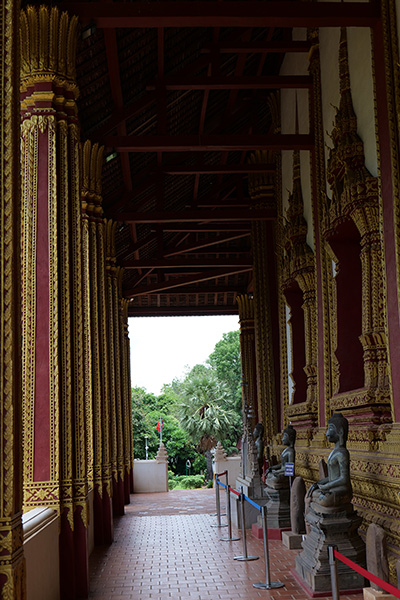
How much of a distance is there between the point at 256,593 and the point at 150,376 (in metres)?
72.1

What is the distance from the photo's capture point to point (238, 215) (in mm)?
13539

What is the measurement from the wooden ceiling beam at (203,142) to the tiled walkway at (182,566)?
5.52 metres

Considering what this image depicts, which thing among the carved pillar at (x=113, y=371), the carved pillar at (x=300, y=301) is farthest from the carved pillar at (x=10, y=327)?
the carved pillar at (x=113, y=371)

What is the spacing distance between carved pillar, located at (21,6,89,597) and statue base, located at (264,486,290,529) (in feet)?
12.1

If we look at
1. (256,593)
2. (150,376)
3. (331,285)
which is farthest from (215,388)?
(150,376)

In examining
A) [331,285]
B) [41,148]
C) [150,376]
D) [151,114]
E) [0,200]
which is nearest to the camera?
[0,200]

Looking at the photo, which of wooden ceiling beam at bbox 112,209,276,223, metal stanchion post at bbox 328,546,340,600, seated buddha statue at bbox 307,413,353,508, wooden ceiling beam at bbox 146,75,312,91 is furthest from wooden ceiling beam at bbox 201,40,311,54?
metal stanchion post at bbox 328,546,340,600

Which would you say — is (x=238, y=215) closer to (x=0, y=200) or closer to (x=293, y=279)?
(x=293, y=279)

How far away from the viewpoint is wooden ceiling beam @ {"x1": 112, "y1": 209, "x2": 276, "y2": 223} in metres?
13.0

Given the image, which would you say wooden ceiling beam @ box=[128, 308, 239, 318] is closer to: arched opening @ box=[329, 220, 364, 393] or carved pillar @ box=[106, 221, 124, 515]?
carved pillar @ box=[106, 221, 124, 515]

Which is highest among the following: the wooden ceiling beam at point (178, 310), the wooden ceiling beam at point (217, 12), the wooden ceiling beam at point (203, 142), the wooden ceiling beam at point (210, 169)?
the wooden ceiling beam at point (210, 169)

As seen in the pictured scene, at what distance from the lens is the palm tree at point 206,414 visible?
107 feet

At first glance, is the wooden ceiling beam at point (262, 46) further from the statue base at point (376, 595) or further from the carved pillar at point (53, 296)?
the statue base at point (376, 595)

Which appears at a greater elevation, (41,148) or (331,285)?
(41,148)
